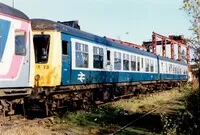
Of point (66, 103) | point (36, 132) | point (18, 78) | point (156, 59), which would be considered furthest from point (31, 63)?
point (156, 59)

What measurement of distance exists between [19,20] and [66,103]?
16.7ft

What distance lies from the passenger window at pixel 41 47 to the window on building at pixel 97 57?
3739 mm

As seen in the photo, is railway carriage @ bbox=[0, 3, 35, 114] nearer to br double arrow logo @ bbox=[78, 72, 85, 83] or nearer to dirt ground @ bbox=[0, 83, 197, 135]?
dirt ground @ bbox=[0, 83, 197, 135]

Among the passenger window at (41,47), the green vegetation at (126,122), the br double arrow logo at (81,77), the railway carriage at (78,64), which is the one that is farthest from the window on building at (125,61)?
the passenger window at (41,47)

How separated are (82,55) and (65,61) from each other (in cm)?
168

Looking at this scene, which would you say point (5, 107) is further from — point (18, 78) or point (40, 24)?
point (40, 24)

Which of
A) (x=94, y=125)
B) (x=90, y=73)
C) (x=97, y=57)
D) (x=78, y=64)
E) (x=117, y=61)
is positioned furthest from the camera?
(x=117, y=61)

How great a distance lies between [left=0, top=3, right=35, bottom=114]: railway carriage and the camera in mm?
11406

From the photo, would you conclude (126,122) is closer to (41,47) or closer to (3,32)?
(41,47)

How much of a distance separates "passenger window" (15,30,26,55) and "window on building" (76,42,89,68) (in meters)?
3.94

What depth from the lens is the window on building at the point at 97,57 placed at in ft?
59.5

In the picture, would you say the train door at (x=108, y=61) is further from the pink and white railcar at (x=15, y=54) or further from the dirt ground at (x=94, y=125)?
the pink and white railcar at (x=15, y=54)

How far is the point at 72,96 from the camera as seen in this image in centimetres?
1627

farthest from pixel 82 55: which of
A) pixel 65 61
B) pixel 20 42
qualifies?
pixel 20 42
